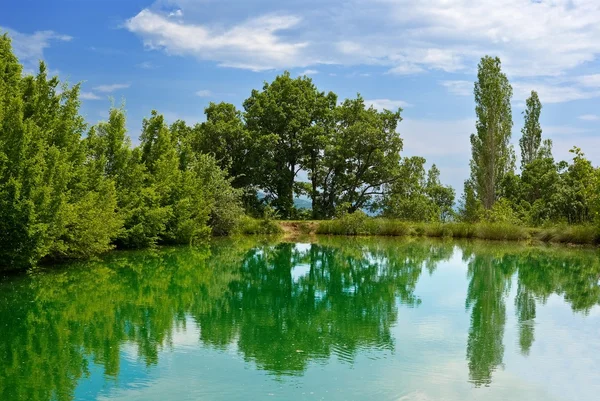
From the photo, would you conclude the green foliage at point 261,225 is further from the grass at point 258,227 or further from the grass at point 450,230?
the grass at point 450,230

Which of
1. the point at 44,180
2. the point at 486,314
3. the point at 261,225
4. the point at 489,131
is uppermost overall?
the point at 489,131

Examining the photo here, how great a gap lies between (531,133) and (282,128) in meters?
24.8

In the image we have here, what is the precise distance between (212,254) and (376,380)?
709 inches

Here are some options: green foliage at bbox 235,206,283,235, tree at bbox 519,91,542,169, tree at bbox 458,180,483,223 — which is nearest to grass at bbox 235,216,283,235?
green foliage at bbox 235,206,283,235

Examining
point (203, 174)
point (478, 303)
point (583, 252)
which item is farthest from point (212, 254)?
point (583, 252)

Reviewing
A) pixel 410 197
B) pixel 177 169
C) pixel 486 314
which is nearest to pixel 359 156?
pixel 410 197

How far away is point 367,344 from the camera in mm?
10195

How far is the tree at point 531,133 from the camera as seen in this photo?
2149 inches

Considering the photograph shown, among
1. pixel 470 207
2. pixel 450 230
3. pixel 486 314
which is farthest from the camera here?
pixel 470 207

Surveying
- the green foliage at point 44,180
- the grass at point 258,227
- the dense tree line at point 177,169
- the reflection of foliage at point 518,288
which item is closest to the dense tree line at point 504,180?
the dense tree line at point 177,169

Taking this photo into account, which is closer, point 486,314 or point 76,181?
point 486,314

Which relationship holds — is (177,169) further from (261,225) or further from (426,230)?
(426,230)

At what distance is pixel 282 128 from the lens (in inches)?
1797

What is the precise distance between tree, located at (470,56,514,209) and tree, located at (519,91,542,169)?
10017mm
